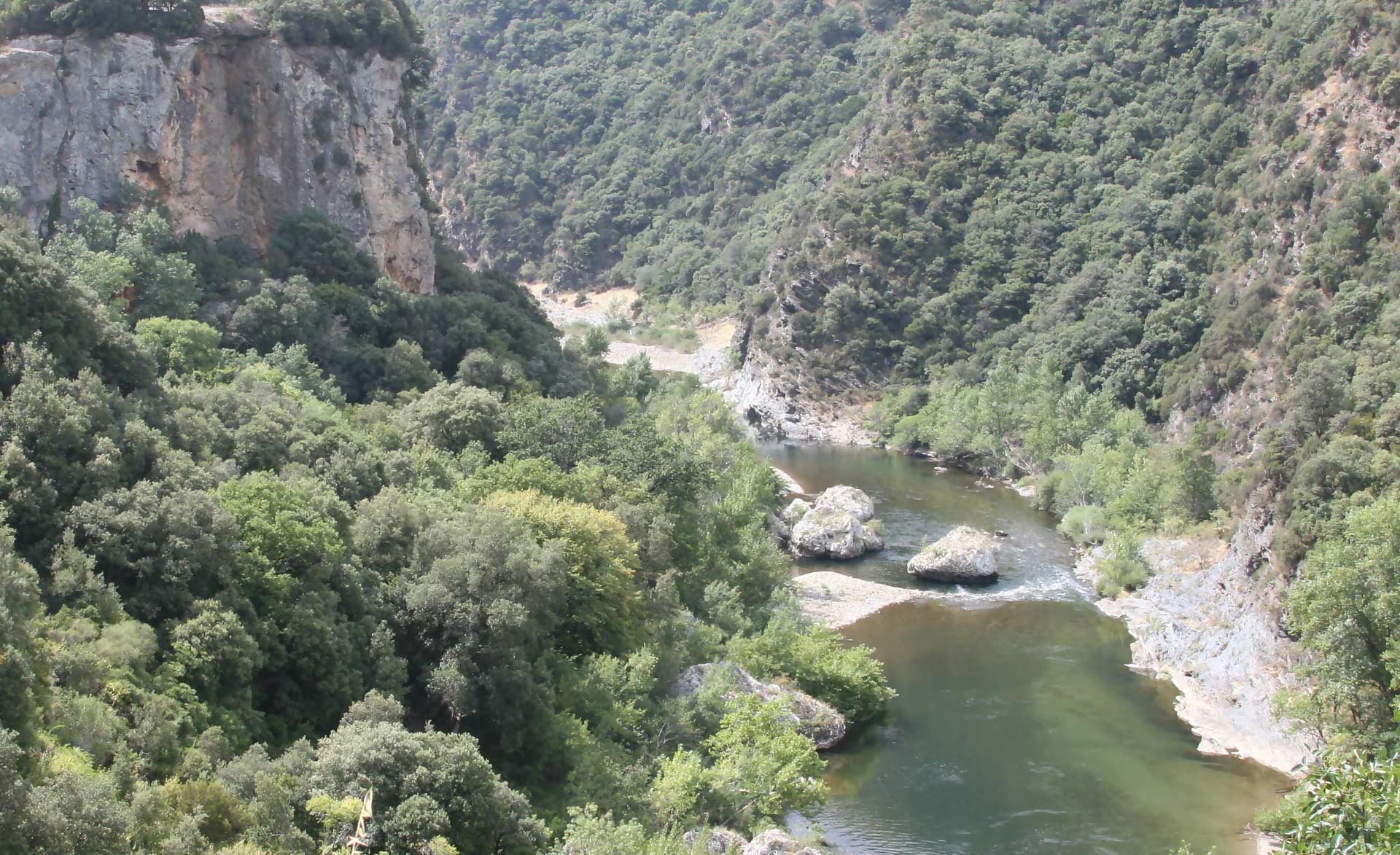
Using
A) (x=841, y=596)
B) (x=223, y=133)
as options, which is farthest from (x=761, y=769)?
(x=223, y=133)

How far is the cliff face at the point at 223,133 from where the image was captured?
5022 cm

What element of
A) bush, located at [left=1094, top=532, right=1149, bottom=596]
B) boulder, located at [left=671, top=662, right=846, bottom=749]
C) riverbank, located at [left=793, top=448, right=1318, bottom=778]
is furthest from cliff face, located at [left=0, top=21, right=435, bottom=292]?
bush, located at [left=1094, top=532, right=1149, bottom=596]

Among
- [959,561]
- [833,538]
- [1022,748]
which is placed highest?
[1022,748]

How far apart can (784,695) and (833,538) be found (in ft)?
90.7

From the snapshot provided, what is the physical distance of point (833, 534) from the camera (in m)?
66.8

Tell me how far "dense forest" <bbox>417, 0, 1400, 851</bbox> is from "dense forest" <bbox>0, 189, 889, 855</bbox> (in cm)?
1770

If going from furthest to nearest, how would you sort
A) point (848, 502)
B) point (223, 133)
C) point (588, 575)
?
point (848, 502)
point (223, 133)
point (588, 575)

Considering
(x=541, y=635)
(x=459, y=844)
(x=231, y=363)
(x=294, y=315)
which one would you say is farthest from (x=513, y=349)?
(x=459, y=844)

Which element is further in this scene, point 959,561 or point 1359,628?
point 959,561

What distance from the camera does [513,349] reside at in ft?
208

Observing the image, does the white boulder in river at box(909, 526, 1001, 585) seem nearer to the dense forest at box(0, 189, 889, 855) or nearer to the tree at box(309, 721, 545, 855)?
the dense forest at box(0, 189, 889, 855)

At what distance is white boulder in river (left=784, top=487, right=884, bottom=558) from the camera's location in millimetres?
66312

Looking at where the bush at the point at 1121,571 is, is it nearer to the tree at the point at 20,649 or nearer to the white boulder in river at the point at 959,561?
the white boulder in river at the point at 959,561

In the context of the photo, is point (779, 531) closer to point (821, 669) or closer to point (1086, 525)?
point (1086, 525)
